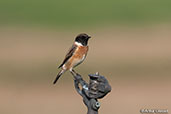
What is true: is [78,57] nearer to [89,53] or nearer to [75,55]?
[75,55]

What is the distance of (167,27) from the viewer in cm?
2014

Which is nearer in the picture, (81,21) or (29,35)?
(29,35)

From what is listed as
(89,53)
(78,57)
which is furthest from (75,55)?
(89,53)

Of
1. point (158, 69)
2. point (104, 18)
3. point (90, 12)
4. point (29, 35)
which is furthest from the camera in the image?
point (90, 12)

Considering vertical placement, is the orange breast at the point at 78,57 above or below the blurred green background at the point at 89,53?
below

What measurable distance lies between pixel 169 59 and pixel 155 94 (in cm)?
359

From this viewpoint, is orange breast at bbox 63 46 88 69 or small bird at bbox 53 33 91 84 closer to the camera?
small bird at bbox 53 33 91 84

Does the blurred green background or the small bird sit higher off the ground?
the blurred green background

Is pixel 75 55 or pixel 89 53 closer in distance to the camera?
pixel 75 55

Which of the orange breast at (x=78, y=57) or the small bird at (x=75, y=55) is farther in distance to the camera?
the orange breast at (x=78, y=57)

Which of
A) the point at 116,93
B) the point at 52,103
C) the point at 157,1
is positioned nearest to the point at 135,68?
the point at 116,93

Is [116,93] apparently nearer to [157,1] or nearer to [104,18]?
[104,18]

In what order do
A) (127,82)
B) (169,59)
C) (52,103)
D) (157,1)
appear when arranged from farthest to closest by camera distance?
(157,1)
(169,59)
(127,82)
(52,103)

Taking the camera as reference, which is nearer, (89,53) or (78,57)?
(78,57)
